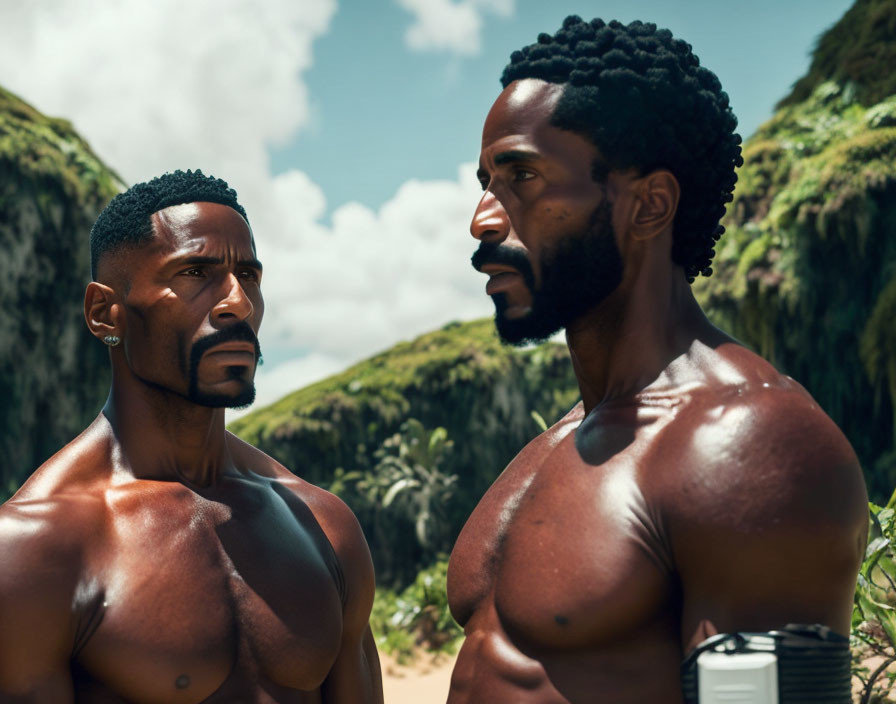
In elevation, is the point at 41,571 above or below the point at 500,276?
below

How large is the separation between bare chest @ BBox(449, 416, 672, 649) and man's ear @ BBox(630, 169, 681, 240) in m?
0.48

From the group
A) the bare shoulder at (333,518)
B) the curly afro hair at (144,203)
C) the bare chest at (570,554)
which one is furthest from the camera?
the bare shoulder at (333,518)

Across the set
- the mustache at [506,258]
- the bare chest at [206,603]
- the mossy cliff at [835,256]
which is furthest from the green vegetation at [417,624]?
the mustache at [506,258]

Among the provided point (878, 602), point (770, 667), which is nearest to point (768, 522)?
point (770, 667)

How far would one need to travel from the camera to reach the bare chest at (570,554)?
6.73 feet

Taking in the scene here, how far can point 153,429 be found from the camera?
2.96 meters

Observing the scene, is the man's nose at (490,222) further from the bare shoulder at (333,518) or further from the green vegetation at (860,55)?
the green vegetation at (860,55)

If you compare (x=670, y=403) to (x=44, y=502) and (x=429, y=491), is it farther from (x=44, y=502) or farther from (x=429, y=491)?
(x=429, y=491)

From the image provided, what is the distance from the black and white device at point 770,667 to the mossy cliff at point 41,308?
41.4ft

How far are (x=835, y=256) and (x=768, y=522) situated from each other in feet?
31.6

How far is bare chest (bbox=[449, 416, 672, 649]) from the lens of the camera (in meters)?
2.05

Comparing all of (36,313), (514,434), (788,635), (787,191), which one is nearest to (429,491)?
(514,434)

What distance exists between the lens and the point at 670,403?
7.27 ft

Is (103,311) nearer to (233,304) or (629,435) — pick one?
(233,304)
